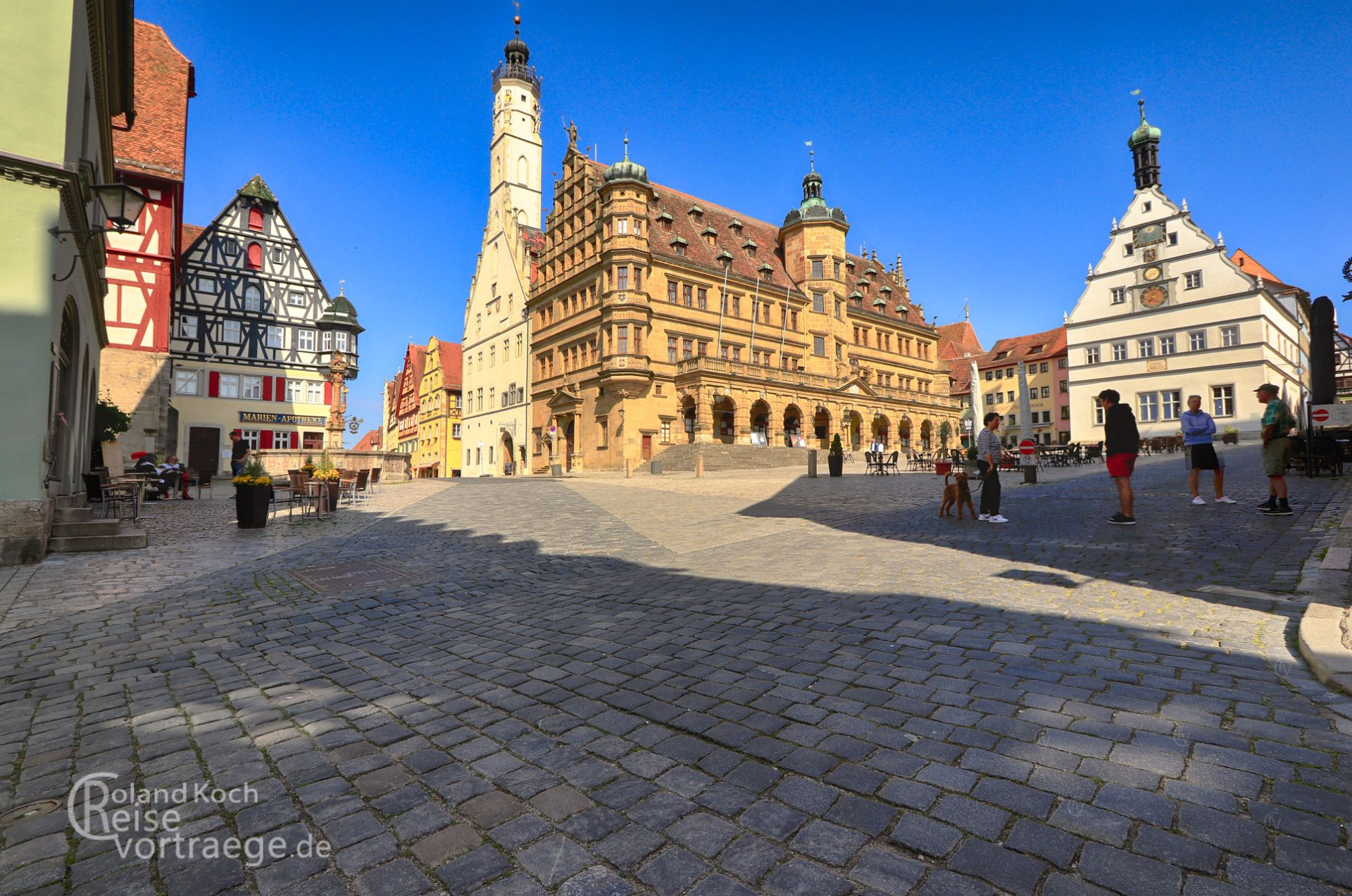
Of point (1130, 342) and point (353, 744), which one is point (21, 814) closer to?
point (353, 744)

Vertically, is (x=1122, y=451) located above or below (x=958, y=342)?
below

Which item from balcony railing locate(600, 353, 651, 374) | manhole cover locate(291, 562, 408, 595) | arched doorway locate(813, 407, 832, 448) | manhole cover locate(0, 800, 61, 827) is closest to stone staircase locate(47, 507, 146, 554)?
manhole cover locate(291, 562, 408, 595)

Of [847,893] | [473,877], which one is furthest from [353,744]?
[847,893]

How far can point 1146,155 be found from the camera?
45250mm

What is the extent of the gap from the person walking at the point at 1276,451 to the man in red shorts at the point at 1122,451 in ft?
5.96

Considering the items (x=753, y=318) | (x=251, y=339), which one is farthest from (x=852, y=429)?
(x=251, y=339)

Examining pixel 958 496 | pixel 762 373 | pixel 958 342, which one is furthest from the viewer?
pixel 958 342

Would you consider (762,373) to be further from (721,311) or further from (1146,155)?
(1146,155)

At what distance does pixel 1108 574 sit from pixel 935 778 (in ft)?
16.4

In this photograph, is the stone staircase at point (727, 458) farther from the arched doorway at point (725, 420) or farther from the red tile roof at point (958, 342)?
the red tile roof at point (958, 342)

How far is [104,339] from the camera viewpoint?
65.9ft

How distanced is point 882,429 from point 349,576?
46547 millimetres

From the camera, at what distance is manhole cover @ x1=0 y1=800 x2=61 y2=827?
233cm

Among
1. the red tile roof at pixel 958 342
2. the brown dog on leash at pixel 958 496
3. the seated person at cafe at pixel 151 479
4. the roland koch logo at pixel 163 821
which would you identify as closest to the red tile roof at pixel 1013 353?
the red tile roof at pixel 958 342
